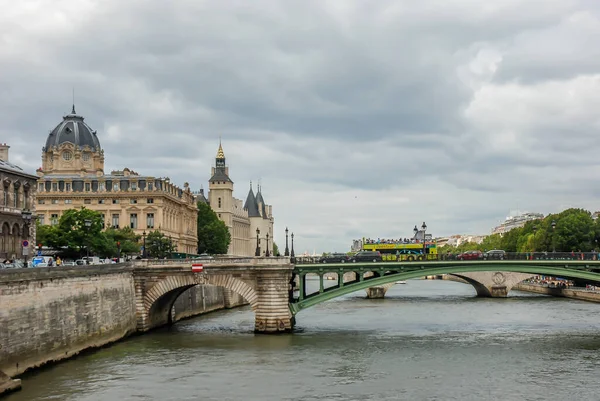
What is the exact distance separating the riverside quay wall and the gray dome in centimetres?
6842

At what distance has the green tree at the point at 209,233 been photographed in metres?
138

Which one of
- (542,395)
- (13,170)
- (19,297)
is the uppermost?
(13,170)

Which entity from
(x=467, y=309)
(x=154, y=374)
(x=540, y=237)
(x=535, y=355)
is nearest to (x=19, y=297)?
(x=154, y=374)

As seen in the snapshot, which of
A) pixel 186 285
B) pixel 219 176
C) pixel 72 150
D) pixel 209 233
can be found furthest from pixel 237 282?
pixel 219 176

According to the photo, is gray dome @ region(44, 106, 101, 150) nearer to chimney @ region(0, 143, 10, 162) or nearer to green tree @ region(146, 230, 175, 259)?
green tree @ region(146, 230, 175, 259)

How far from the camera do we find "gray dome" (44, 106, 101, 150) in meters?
120

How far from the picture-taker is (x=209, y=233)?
139125 millimetres

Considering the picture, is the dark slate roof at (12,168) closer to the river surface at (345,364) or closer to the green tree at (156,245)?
the river surface at (345,364)

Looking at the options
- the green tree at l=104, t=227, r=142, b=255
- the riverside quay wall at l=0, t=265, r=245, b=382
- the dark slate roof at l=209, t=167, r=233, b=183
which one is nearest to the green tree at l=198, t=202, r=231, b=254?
the dark slate roof at l=209, t=167, r=233, b=183

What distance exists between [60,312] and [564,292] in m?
77.5

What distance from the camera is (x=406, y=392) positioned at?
36.2 m

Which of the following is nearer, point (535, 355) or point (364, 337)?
point (535, 355)

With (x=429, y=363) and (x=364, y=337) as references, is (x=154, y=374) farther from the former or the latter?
(x=364, y=337)

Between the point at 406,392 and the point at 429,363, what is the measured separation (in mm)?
7581
